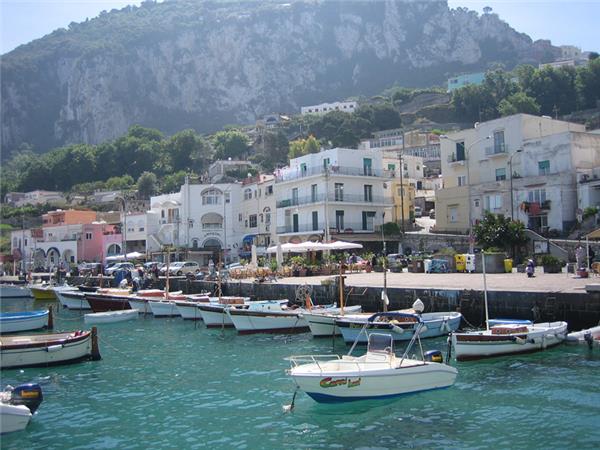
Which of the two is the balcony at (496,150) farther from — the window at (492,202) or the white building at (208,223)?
the white building at (208,223)

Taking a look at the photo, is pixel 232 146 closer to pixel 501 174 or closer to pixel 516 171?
pixel 501 174

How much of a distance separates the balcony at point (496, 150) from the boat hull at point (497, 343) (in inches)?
1331

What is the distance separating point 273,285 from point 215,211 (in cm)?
3394

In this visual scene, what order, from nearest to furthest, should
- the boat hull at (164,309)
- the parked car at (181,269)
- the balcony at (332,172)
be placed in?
the boat hull at (164,309)
the parked car at (181,269)
the balcony at (332,172)

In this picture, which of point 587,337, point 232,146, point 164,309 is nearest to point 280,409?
point 587,337

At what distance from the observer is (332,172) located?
55062mm

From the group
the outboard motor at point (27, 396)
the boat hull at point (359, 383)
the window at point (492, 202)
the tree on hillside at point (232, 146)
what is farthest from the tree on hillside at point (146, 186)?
the boat hull at point (359, 383)

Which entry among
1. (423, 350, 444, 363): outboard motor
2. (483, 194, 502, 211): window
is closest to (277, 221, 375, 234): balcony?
(483, 194, 502, 211): window

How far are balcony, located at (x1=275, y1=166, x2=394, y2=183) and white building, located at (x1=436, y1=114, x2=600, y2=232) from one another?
654cm

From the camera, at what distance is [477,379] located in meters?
16.8

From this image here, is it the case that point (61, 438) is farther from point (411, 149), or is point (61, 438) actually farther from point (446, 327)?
point (411, 149)

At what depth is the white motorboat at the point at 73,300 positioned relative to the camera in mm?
41531

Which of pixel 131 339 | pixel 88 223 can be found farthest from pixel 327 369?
pixel 88 223

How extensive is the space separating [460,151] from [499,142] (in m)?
5.17
